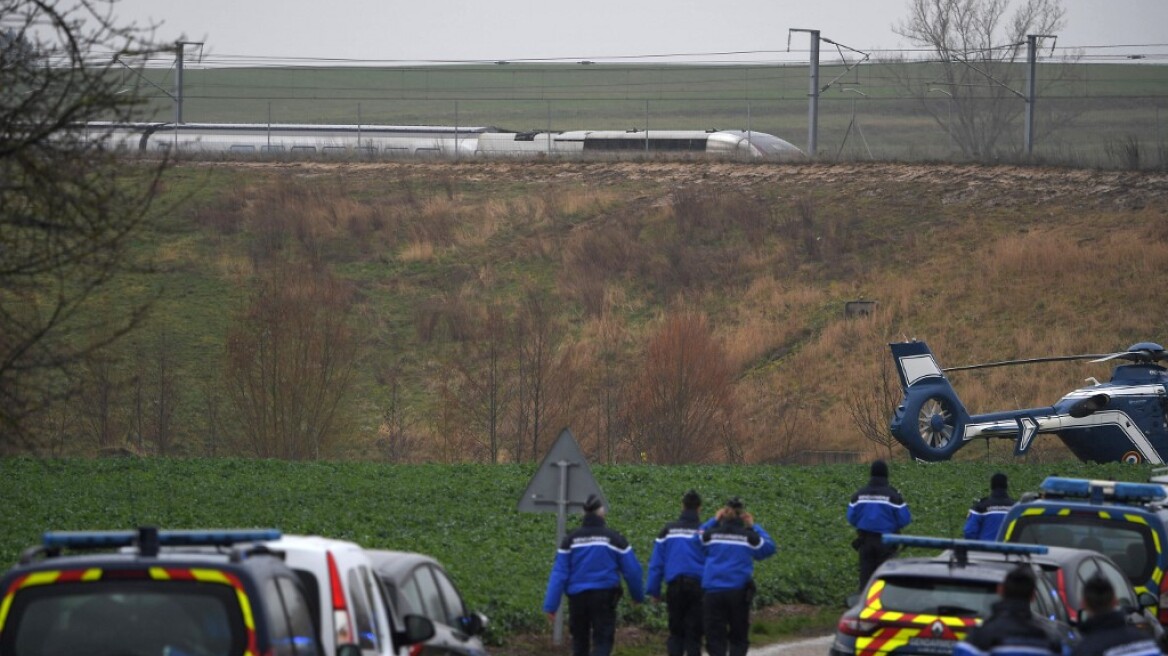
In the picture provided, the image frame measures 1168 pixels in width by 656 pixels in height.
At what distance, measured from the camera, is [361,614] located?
8.59 m

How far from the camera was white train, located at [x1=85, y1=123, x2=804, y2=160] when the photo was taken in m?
66.6

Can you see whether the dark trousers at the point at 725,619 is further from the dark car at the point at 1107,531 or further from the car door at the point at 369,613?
the car door at the point at 369,613

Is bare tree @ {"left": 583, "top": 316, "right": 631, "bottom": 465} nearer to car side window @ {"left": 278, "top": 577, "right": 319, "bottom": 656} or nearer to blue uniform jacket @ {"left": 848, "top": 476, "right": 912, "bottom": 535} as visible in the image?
blue uniform jacket @ {"left": 848, "top": 476, "right": 912, "bottom": 535}

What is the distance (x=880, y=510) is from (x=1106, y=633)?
8.81 m

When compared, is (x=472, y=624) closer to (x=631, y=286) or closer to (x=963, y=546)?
(x=963, y=546)

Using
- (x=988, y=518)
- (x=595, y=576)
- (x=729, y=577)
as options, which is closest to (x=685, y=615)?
(x=729, y=577)

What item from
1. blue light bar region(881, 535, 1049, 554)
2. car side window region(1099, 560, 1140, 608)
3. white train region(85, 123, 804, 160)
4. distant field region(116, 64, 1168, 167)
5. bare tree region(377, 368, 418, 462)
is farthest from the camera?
distant field region(116, 64, 1168, 167)

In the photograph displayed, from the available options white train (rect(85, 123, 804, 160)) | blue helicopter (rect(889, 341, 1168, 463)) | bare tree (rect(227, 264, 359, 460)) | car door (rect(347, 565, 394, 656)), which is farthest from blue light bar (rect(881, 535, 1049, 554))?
white train (rect(85, 123, 804, 160))

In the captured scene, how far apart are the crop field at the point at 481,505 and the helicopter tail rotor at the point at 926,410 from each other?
1.53m

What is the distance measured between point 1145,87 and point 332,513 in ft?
461

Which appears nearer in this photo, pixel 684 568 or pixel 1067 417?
pixel 684 568

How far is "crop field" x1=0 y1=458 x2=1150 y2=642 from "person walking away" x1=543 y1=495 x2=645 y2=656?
2.93 metres

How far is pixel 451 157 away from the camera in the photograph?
220 ft

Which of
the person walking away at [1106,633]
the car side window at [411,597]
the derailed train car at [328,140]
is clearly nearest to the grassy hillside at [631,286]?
the derailed train car at [328,140]
